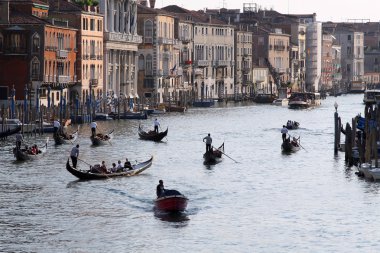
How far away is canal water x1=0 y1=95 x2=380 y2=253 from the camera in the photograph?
31.9m

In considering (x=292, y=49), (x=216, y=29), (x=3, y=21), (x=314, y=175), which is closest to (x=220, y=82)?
(x=216, y=29)

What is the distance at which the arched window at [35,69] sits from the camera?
73.4 m

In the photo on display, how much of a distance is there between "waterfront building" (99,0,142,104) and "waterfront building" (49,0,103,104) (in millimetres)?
1756

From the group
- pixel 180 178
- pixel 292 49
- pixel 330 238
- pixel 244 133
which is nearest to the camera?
pixel 330 238

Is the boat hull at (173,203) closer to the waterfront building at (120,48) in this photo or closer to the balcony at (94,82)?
the balcony at (94,82)

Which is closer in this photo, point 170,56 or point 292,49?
point 170,56

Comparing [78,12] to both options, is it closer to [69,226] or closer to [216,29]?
[216,29]

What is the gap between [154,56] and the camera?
325ft

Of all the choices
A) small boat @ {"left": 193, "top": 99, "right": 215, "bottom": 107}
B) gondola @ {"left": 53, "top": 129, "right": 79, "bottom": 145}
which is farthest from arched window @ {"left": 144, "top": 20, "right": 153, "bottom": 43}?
gondola @ {"left": 53, "top": 129, "right": 79, "bottom": 145}

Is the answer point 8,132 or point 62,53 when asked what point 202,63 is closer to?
point 62,53

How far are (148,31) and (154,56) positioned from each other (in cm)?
187

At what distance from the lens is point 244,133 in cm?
6875

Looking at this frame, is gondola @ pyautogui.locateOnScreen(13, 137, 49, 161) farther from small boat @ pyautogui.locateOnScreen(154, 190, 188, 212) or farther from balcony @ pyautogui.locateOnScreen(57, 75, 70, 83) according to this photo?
balcony @ pyautogui.locateOnScreen(57, 75, 70, 83)

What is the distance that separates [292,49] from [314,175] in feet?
329
